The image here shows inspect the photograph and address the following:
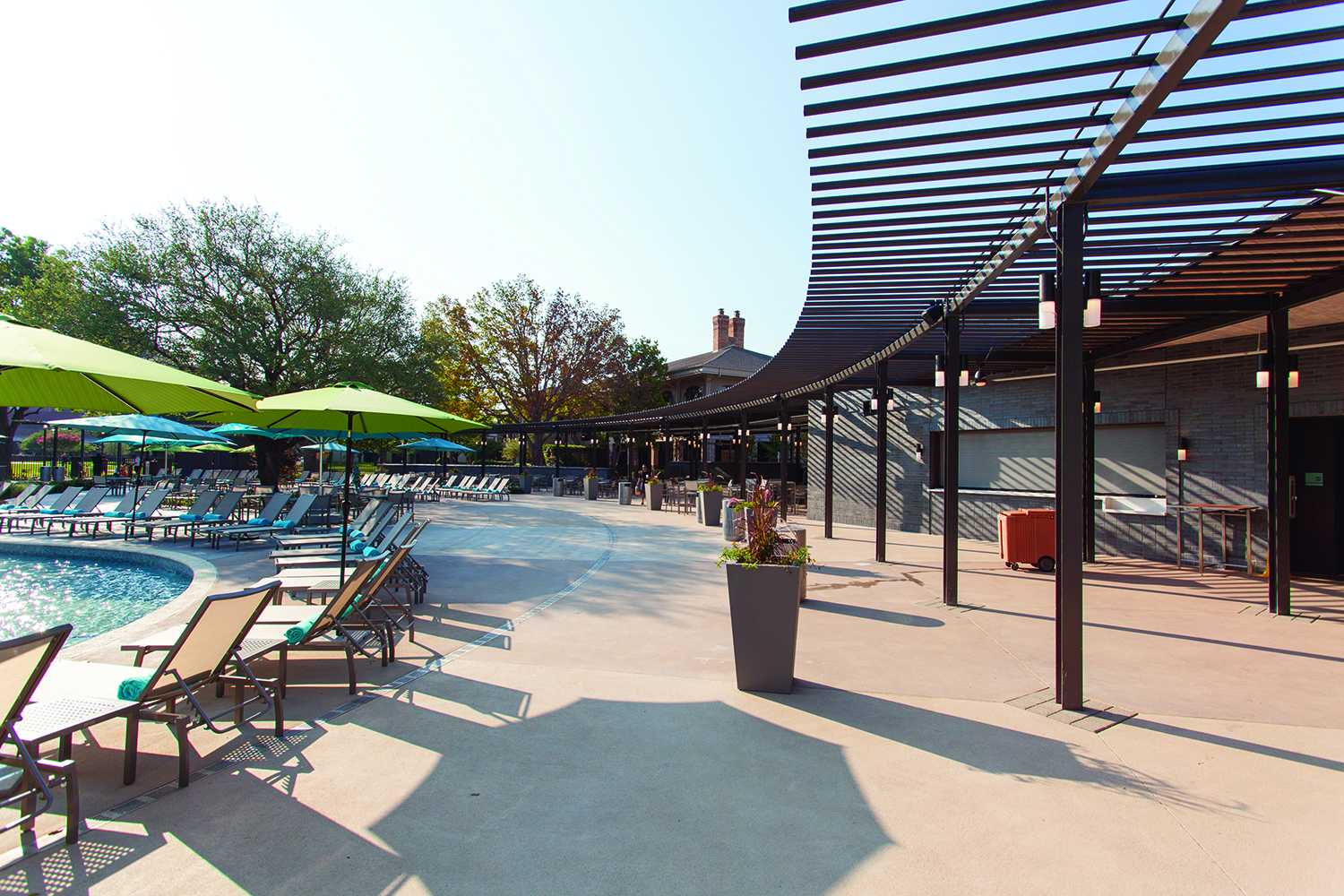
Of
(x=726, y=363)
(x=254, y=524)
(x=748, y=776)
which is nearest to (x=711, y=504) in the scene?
(x=254, y=524)

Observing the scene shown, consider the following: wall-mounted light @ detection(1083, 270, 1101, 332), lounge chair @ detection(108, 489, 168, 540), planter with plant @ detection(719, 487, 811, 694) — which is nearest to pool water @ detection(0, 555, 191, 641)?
lounge chair @ detection(108, 489, 168, 540)

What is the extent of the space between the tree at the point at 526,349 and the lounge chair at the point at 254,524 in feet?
70.8

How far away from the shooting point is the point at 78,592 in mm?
7969

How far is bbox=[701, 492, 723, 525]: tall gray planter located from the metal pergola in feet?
28.3

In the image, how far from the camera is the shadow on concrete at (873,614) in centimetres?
614

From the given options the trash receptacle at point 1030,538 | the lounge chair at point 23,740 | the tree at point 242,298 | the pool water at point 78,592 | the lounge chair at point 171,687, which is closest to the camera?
the lounge chair at point 23,740

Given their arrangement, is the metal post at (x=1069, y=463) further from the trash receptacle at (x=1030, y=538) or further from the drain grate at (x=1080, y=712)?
the trash receptacle at (x=1030, y=538)

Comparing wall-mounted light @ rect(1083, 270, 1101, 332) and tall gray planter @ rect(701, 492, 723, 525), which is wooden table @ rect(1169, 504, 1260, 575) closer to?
wall-mounted light @ rect(1083, 270, 1101, 332)

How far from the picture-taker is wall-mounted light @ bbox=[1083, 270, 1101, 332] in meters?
4.21

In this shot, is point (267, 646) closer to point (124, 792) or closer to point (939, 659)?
point (124, 792)

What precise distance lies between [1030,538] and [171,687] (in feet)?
31.6

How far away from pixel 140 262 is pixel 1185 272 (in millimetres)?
21951

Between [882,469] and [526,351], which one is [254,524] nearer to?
[882,469]

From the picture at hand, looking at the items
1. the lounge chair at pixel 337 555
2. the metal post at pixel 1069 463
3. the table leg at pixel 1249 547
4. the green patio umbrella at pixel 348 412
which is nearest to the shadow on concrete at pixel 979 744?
the metal post at pixel 1069 463
